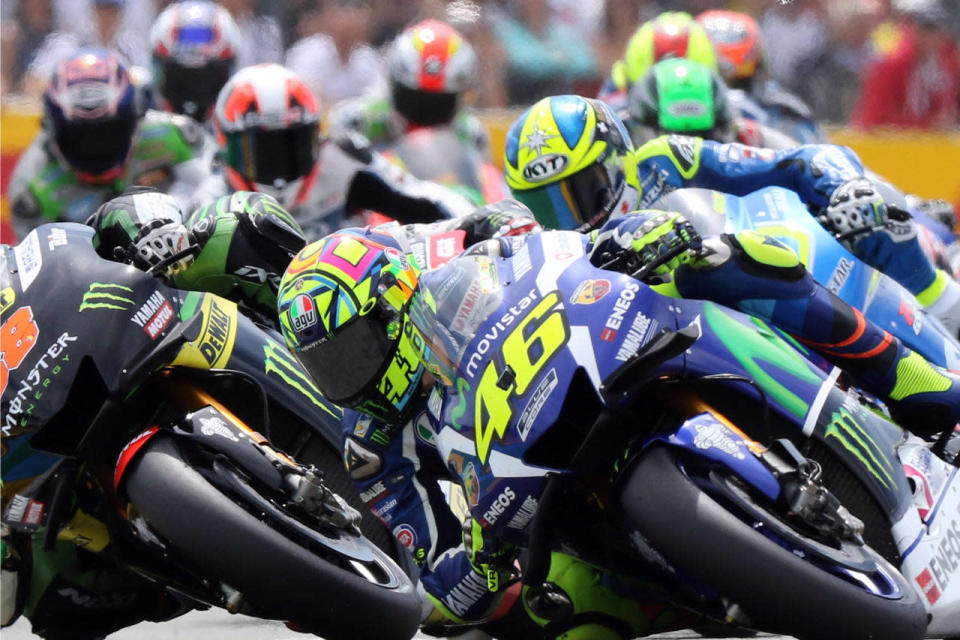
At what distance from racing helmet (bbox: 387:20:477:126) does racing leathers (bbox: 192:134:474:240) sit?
2.08m

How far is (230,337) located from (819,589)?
82.2 inches

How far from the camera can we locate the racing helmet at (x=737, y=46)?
11758 millimetres

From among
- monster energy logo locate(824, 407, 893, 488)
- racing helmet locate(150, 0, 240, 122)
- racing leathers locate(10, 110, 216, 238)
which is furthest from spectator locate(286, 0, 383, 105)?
monster energy logo locate(824, 407, 893, 488)

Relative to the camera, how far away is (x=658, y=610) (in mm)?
5477

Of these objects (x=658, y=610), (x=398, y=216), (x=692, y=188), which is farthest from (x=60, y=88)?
(x=658, y=610)

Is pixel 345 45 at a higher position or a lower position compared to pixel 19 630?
higher

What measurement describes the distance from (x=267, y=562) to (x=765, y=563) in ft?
3.77

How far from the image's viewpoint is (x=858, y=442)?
16.1 feet

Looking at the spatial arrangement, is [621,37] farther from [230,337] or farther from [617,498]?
Answer: [617,498]

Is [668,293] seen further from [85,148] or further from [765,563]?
[85,148]

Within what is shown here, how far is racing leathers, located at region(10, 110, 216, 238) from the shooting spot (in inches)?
392

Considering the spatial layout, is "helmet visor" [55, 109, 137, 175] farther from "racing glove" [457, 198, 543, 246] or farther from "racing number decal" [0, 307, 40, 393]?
"racing number decal" [0, 307, 40, 393]

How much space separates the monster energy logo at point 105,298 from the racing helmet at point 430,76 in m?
6.41

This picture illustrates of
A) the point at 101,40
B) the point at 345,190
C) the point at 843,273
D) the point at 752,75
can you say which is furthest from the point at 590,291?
the point at 101,40
